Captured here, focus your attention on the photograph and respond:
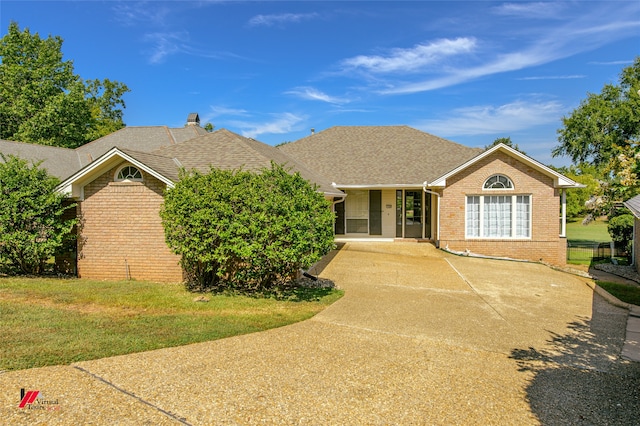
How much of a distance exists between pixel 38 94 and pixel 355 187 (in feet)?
90.6

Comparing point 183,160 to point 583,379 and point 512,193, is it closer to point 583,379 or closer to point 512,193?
point 583,379

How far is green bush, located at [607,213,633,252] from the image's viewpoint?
1884cm

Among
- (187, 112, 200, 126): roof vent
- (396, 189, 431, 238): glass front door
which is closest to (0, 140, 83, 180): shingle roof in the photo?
(187, 112, 200, 126): roof vent

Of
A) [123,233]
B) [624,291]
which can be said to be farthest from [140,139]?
[624,291]

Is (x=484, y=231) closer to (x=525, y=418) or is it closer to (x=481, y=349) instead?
(x=481, y=349)

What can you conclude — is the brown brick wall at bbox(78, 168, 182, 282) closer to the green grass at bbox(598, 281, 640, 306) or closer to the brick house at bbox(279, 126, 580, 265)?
the brick house at bbox(279, 126, 580, 265)

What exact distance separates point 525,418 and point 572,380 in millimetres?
1576

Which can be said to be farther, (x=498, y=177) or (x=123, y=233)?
(x=498, y=177)

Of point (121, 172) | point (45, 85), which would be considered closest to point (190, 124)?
point (45, 85)

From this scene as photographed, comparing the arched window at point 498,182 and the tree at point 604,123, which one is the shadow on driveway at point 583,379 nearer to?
the arched window at point 498,182

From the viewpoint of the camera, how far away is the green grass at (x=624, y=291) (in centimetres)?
1097

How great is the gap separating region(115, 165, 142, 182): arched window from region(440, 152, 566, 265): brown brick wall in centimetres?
1197

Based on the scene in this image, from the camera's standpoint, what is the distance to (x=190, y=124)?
30156 millimetres

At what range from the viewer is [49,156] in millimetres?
22672
